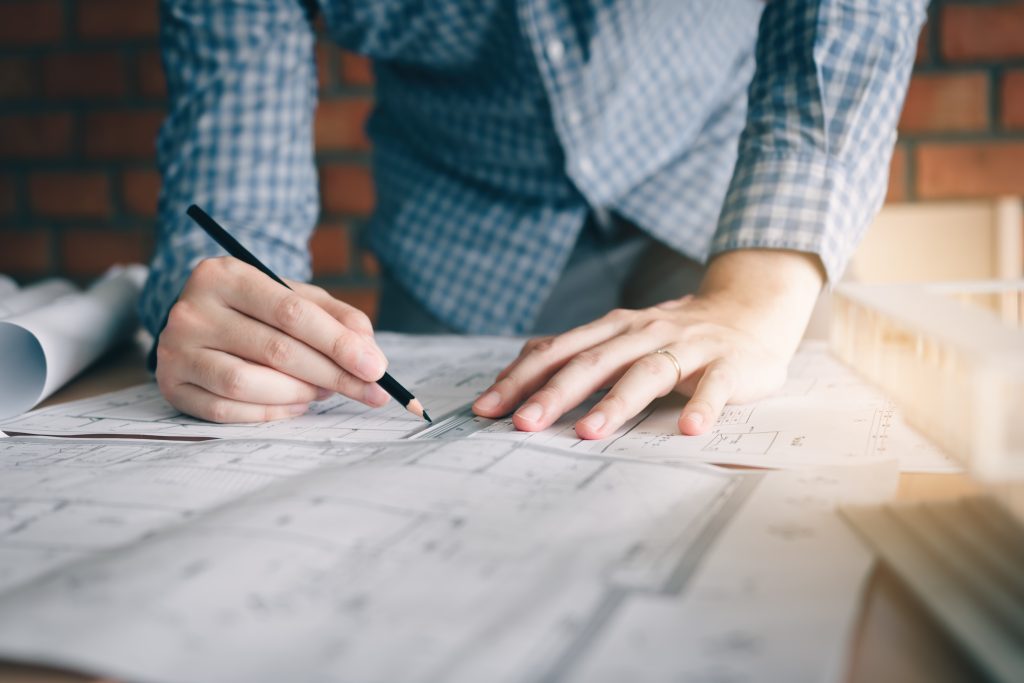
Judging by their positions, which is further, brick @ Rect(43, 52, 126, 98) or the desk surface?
brick @ Rect(43, 52, 126, 98)

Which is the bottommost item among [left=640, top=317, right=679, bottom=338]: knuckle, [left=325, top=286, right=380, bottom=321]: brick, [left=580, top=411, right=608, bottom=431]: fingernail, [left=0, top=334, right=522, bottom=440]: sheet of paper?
[left=325, top=286, right=380, bottom=321]: brick

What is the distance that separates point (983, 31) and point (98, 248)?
186cm

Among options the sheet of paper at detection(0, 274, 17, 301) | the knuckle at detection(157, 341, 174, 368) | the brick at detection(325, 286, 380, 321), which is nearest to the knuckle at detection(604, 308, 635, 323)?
the knuckle at detection(157, 341, 174, 368)

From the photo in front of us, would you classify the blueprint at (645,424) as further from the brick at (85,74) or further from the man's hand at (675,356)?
the brick at (85,74)

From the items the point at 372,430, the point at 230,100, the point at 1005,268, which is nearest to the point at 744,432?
the point at 372,430

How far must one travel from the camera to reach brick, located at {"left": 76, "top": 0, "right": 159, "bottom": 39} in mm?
1771

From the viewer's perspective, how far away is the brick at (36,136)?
1892 mm

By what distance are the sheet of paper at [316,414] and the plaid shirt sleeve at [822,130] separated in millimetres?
263

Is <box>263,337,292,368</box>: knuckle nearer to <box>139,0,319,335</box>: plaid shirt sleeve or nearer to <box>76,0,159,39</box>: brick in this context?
<box>139,0,319,335</box>: plaid shirt sleeve

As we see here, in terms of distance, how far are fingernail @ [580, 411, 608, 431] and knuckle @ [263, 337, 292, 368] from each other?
22cm

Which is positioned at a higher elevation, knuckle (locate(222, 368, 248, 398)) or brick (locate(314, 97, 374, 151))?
brick (locate(314, 97, 374, 151))

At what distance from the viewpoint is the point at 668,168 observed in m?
1.06

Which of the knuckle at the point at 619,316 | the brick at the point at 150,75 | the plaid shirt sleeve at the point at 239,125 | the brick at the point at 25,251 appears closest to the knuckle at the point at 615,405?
the knuckle at the point at 619,316

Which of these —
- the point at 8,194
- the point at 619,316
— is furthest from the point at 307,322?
the point at 8,194
